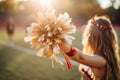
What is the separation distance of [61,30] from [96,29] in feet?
2.86

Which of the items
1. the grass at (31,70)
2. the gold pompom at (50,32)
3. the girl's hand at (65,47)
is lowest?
the girl's hand at (65,47)

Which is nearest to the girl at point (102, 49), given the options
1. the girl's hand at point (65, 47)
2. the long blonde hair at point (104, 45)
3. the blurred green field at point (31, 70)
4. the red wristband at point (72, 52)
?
the long blonde hair at point (104, 45)

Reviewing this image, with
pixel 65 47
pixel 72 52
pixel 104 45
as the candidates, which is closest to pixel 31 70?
pixel 104 45

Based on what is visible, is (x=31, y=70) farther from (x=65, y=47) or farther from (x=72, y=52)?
(x=65, y=47)

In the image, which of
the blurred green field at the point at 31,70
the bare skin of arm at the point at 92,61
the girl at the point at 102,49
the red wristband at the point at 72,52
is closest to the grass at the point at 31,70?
the blurred green field at the point at 31,70

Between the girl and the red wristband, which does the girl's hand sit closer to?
the red wristband

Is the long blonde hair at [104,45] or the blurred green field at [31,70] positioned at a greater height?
the blurred green field at [31,70]

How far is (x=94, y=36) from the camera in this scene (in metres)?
3.86

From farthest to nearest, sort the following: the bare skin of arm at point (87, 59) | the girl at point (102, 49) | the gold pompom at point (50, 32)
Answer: the girl at point (102, 49)
the bare skin of arm at point (87, 59)
the gold pompom at point (50, 32)

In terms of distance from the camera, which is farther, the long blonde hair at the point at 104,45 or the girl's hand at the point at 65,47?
the long blonde hair at the point at 104,45

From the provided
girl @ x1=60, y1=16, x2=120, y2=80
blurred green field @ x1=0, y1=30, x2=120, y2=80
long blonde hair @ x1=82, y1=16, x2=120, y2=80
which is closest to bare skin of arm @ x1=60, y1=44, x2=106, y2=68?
girl @ x1=60, y1=16, x2=120, y2=80

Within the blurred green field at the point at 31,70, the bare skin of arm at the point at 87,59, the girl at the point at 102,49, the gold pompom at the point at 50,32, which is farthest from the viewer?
the blurred green field at the point at 31,70

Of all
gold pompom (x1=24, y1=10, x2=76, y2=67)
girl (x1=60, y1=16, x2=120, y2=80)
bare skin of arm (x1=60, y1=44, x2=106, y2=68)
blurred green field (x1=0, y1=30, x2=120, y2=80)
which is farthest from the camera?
blurred green field (x1=0, y1=30, x2=120, y2=80)

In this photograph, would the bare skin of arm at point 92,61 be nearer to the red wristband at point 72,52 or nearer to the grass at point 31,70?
the red wristband at point 72,52
